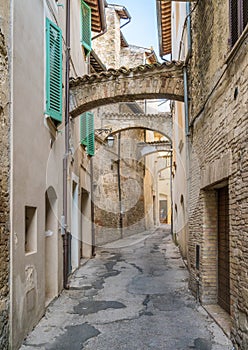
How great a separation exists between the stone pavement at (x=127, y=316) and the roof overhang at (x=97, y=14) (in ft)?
29.0

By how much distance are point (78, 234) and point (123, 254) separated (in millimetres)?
3597

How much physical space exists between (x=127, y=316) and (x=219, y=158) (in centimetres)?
302

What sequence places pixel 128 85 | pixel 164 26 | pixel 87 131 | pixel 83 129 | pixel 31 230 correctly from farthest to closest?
1. pixel 164 26
2. pixel 87 131
3. pixel 83 129
4. pixel 128 85
5. pixel 31 230

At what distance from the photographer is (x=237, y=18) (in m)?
4.91

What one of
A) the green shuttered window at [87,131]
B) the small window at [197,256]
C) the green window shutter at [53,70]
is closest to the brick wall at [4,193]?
the green window shutter at [53,70]

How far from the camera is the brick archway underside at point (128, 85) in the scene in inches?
364

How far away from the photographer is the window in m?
4.66

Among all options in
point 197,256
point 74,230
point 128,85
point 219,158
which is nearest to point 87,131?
point 74,230

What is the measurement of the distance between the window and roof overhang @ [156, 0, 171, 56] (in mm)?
10036

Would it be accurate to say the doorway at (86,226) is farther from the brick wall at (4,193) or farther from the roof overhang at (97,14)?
the brick wall at (4,193)

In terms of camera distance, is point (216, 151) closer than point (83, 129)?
Yes

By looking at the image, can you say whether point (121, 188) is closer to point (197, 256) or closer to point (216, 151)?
point (197, 256)

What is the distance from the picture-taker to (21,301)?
17.7 ft

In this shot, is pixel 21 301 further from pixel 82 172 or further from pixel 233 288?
pixel 82 172
